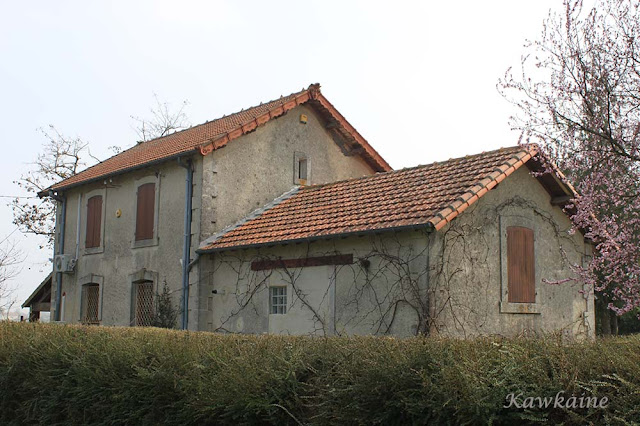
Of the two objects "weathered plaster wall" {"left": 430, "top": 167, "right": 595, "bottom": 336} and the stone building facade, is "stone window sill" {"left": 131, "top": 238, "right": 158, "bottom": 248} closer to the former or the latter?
the stone building facade

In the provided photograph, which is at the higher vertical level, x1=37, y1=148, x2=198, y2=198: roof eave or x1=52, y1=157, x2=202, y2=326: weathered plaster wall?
x1=37, y1=148, x2=198, y2=198: roof eave

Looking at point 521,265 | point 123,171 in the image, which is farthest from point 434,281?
point 123,171

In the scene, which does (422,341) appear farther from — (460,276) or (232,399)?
(460,276)

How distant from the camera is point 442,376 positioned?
Result: 5.03 metres

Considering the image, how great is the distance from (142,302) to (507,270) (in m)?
9.41

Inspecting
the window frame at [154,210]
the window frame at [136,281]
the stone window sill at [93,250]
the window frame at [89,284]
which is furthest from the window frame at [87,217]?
the window frame at [136,281]

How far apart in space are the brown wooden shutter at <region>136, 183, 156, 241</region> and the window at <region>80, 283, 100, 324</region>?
2.67 metres

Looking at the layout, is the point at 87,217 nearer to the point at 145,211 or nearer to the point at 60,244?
the point at 60,244

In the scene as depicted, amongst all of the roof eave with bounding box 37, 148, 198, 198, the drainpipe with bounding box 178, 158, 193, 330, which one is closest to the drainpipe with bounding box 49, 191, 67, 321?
the roof eave with bounding box 37, 148, 198, 198

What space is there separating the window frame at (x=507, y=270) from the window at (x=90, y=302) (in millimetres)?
11549

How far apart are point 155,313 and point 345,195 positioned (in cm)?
561

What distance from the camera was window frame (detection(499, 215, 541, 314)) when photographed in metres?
13.1

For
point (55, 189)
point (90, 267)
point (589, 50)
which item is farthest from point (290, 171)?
point (589, 50)

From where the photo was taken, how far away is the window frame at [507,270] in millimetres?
13094
